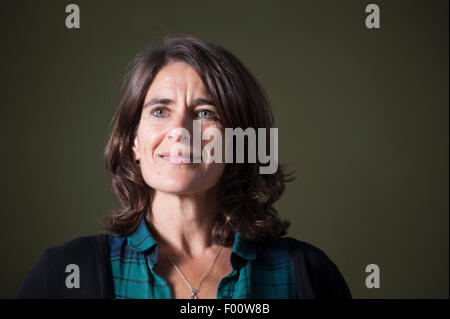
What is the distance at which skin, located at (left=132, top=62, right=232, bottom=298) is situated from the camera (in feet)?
4.35

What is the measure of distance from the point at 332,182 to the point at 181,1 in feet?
4.18

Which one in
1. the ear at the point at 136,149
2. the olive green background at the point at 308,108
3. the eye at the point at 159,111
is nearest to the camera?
the eye at the point at 159,111

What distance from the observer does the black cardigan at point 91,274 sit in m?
1.27

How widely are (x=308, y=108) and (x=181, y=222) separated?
1.34 m

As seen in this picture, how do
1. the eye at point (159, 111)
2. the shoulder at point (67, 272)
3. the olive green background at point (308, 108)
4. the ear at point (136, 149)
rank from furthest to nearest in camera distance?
the olive green background at point (308, 108) < the ear at point (136, 149) < the eye at point (159, 111) < the shoulder at point (67, 272)

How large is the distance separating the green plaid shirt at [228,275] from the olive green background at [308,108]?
0.91 m

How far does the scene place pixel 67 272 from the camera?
1.30 m

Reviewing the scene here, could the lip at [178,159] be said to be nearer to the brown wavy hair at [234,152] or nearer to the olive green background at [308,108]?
the brown wavy hair at [234,152]

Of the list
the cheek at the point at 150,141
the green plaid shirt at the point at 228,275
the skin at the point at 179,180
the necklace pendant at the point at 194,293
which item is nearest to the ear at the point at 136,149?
the skin at the point at 179,180

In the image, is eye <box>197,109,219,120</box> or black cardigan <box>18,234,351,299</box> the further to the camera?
eye <box>197,109,219,120</box>

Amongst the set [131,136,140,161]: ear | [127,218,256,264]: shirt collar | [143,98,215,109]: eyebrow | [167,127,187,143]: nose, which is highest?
[143,98,215,109]: eyebrow

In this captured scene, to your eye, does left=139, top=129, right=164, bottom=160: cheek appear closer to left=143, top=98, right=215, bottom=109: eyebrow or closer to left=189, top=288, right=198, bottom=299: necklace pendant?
left=143, top=98, right=215, bottom=109: eyebrow

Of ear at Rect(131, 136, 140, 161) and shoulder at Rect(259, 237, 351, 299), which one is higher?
ear at Rect(131, 136, 140, 161)

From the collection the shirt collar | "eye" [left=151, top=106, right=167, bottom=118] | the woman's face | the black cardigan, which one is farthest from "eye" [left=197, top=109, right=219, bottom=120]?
the black cardigan
